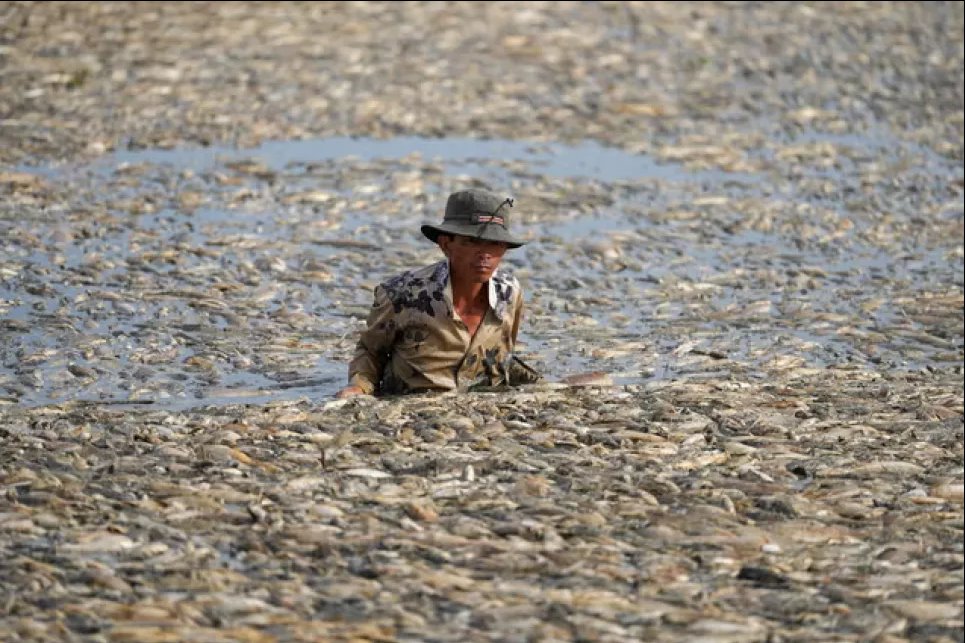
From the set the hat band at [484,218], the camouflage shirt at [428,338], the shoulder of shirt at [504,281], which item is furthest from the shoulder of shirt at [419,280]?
the hat band at [484,218]

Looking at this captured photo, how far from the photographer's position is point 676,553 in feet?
23.9

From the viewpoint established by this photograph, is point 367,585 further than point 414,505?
No

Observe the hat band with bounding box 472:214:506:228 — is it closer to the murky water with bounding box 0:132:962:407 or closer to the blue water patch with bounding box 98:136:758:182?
the murky water with bounding box 0:132:962:407

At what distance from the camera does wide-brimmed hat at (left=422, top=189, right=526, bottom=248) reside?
9.25m

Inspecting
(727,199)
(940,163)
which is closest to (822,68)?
(940,163)

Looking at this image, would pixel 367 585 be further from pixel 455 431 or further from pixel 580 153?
pixel 580 153

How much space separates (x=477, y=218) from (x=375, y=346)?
986 mm

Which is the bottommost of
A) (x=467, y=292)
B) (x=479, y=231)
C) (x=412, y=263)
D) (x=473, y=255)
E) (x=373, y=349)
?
(x=412, y=263)

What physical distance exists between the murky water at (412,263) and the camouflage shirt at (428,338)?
620mm

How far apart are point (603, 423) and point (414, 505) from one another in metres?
1.71

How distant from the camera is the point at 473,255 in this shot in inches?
372

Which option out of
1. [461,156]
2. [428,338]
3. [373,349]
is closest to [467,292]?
[428,338]

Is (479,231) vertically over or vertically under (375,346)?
over

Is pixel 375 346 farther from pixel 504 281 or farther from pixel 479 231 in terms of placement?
pixel 479 231
